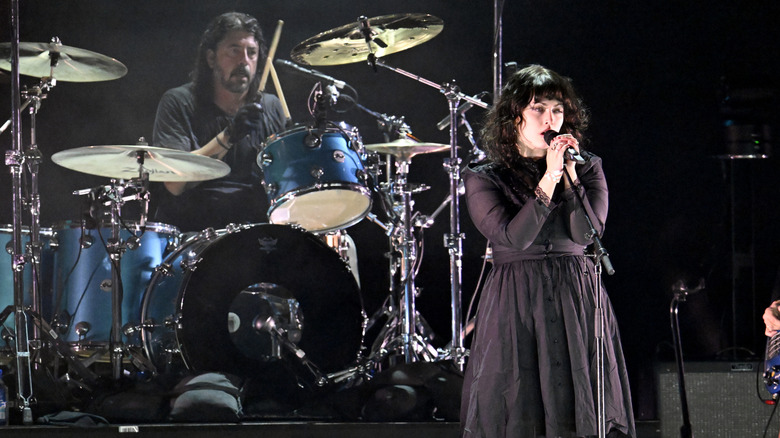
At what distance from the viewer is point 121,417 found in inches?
146

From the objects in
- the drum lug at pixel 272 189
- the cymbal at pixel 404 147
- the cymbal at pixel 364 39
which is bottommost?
the drum lug at pixel 272 189

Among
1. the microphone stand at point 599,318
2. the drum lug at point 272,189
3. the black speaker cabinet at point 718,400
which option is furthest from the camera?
the drum lug at point 272,189

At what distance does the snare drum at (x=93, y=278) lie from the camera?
459cm

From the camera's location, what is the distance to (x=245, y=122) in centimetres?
529

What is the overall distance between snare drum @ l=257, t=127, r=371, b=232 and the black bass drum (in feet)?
0.78

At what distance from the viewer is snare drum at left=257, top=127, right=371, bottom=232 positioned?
4.49 meters

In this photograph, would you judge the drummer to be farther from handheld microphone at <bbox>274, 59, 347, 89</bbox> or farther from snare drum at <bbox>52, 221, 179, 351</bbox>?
snare drum at <bbox>52, 221, 179, 351</bbox>

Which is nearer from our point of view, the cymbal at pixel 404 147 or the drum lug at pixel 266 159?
the drum lug at pixel 266 159

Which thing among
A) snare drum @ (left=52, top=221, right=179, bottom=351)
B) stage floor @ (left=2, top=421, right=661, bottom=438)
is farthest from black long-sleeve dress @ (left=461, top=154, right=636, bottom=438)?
snare drum @ (left=52, top=221, right=179, bottom=351)

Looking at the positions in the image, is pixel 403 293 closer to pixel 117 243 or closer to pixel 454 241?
pixel 454 241

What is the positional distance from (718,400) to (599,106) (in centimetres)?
231

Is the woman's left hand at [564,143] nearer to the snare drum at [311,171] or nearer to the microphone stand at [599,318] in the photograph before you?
the microphone stand at [599,318]

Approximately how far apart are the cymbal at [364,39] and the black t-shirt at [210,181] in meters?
0.79

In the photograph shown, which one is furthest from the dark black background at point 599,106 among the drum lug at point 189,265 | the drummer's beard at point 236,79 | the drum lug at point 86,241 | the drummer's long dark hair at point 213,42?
the drum lug at point 189,265
